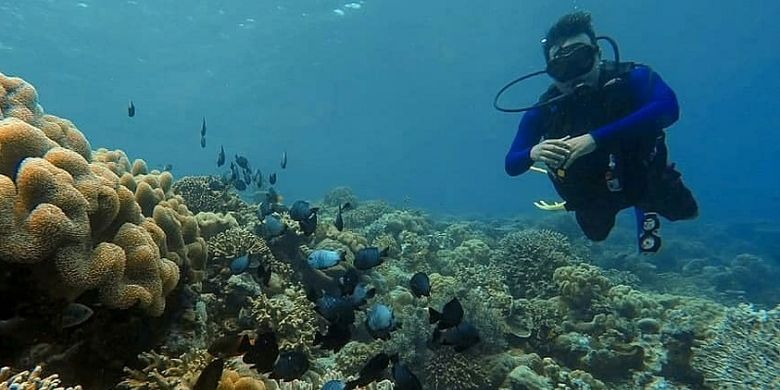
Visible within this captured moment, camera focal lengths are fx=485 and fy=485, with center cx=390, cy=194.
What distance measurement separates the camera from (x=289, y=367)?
12.1 feet

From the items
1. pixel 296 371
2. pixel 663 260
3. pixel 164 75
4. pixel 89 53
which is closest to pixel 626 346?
pixel 296 371

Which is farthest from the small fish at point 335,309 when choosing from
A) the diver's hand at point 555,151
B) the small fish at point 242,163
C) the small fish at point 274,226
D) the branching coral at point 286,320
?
the small fish at point 242,163

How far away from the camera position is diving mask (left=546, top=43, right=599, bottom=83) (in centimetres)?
630

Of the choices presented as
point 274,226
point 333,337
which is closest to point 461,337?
point 333,337

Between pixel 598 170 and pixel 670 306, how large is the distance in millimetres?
4774

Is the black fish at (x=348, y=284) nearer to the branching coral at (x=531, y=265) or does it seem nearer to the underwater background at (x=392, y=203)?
the underwater background at (x=392, y=203)

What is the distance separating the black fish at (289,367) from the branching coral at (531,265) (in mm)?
6086

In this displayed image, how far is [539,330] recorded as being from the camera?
7.09 m

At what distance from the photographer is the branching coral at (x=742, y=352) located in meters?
5.89

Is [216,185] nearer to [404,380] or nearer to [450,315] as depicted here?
[450,315]

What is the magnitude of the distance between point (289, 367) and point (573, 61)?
16.9 feet

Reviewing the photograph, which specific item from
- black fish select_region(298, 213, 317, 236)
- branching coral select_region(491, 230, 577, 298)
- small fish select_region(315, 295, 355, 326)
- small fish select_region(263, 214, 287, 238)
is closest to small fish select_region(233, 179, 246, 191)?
small fish select_region(263, 214, 287, 238)

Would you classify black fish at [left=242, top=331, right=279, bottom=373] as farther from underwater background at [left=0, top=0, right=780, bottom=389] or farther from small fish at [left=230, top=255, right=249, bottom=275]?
small fish at [left=230, top=255, right=249, bottom=275]

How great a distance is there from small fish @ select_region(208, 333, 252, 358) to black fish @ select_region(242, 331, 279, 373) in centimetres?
6
